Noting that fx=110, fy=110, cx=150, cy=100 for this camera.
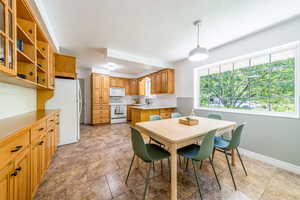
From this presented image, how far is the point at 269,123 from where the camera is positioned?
2.09 m

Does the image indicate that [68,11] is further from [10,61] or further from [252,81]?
[252,81]

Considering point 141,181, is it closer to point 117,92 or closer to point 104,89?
point 104,89

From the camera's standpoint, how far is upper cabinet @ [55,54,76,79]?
8.91 feet

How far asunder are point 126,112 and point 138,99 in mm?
1272

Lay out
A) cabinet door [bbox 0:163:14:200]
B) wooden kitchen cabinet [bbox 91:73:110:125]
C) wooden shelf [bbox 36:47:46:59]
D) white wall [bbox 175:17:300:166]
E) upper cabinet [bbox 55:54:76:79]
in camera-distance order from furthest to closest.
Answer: wooden kitchen cabinet [bbox 91:73:110:125], upper cabinet [bbox 55:54:76:79], white wall [bbox 175:17:300:166], wooden shelf [bbox 36:47:46:59], cabinet door [bbox 0:163:14:200]

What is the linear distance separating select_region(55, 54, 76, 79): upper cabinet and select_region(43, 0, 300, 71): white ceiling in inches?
15.1

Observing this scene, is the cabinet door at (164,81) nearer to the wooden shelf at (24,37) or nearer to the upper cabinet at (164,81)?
the upper cabinet at (164,81)

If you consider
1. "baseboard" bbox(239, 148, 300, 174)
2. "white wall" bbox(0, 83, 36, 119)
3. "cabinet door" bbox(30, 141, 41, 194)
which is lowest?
"baseboard" bbox(239, 148, 300, 174)

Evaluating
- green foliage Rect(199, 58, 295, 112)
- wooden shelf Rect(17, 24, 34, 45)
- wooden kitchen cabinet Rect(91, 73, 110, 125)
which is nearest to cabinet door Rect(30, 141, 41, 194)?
wooden shelf Rect(17, 24, 34, 45)

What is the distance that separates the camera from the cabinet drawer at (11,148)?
0.75 metres

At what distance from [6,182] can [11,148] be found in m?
0.23

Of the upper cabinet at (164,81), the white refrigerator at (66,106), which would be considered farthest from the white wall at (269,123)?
the white refrigerator at (66,106)

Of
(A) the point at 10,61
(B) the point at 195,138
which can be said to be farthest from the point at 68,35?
(B) the point at 195,138

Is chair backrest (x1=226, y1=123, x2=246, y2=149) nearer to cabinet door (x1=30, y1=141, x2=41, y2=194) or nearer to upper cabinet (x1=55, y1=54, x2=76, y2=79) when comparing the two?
cabinet door (x1=30, y1=141, x2=41, y2=194)
